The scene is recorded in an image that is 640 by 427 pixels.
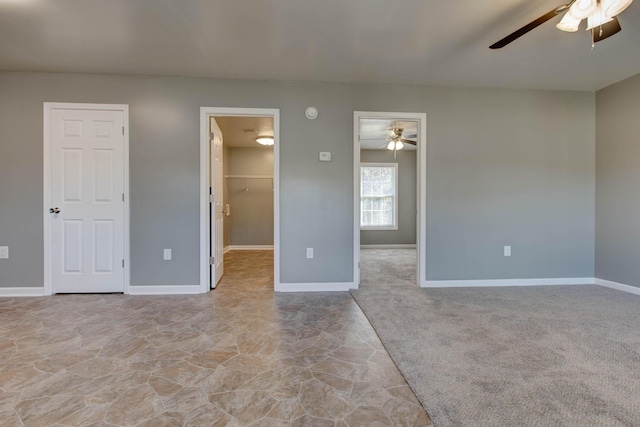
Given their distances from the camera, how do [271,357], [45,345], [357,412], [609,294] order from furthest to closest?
[609,294] < [45,345] < [271,357] < [357,412]

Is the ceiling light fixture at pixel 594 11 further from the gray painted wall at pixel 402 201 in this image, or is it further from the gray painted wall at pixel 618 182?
the gray painted wall at pixel 402 201

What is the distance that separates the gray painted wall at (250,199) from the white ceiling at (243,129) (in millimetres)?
419

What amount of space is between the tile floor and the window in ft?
14.8

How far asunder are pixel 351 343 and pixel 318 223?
1.63 metres

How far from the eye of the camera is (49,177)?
10.9ft

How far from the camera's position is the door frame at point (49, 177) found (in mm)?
3299

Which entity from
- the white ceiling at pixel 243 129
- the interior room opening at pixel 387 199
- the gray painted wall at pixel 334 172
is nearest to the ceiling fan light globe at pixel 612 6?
the gray painted wall at pixel 334 172

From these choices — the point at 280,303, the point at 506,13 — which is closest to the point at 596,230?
the point at 506,13

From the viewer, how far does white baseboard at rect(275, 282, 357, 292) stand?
3545 millimetres

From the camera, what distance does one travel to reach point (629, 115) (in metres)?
3.46

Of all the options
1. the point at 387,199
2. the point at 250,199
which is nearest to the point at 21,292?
the point at 250,199

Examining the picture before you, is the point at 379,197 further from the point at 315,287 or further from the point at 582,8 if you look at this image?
the point at 582,8

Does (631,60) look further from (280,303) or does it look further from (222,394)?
(222,394)

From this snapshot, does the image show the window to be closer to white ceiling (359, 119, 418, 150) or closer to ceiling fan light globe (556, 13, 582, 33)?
white ceiling (359, 119, 418, 150)
